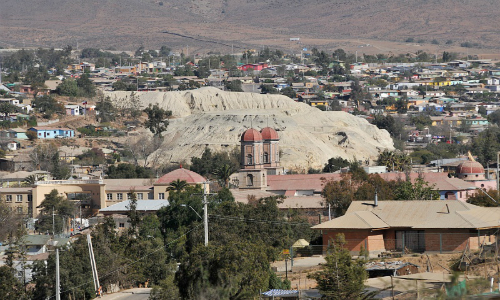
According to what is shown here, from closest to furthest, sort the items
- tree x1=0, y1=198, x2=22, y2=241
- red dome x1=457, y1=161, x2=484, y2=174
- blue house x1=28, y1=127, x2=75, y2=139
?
tree x1=0, y1=198, x2=22, y2=241
red dome x1=457, y1=161, x2=484, y2=174
blue house x1=28, y1=127, x2=75, y2=139

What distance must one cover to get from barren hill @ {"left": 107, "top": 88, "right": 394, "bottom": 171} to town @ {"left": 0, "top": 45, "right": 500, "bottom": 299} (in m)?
0.29

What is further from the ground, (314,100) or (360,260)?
(314,100)

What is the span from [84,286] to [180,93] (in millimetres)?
100290

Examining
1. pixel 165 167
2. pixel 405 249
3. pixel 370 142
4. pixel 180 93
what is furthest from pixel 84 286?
pixel 180 93

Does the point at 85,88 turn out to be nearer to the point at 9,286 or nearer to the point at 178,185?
the point at 178,185

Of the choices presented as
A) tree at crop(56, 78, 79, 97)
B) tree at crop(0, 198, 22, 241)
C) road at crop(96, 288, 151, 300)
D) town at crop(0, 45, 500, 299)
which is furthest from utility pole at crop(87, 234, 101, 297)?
tree at crop(56, 78, 79, 97)

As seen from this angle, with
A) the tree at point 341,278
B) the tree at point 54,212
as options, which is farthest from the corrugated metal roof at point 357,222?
the tree at point 54,212

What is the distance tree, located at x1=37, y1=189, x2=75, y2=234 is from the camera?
7269 cm

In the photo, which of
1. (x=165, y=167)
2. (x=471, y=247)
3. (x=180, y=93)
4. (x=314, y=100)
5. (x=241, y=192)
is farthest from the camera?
(x=314, y=100)

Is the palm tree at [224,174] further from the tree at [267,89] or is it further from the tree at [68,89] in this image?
the tree at [267,89]

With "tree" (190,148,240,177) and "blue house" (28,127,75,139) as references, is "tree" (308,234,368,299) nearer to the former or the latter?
"tree" (190,148,240,177)

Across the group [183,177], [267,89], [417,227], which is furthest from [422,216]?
[267,89]

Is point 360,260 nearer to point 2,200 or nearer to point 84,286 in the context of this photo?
point 84,286

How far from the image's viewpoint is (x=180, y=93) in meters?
144
